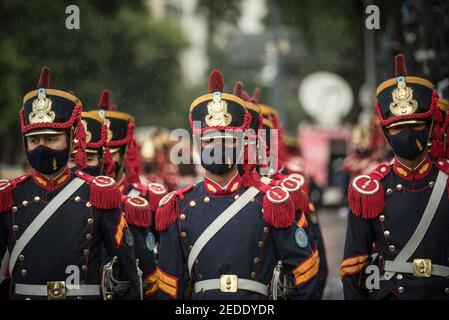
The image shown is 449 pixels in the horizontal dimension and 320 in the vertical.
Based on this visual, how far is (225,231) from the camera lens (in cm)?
664

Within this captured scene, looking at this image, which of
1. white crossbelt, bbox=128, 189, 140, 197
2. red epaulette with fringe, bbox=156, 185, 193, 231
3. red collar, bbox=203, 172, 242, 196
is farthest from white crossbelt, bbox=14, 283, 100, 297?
white crossbelt, bbox=128, 189, 140, 197

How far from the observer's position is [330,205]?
111 ft

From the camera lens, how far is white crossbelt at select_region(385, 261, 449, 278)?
668 cm

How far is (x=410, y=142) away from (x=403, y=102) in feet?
0.99

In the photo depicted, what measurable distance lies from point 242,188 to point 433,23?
5.13 metres

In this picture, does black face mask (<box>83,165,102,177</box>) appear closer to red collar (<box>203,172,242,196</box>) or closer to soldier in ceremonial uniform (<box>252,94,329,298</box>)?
soldier in ceremonial uniform (<box>252,94,329,298</box>)

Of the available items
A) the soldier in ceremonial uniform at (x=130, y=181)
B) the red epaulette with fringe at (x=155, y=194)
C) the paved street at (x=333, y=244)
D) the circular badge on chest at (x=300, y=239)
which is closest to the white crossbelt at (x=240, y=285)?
the circular badge on chest at (x=300, y=239)

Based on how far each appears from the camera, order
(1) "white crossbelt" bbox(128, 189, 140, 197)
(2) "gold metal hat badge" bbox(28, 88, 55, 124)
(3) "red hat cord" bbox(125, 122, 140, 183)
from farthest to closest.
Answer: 1. (3) "red hat cord" bbox(125, 122, 140, 183)
2. (1) "white crossbelt" bbox(128, 189, 140, 197)
3. (2) "gold metal hat badge" bbox(28, 88, 55, 124)

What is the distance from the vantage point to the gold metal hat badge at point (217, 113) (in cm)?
681

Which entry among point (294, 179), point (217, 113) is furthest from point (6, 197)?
point (294, 179)

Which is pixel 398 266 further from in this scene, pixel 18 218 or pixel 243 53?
pixel 243 53

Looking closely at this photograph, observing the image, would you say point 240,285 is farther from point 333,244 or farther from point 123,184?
point 333,244

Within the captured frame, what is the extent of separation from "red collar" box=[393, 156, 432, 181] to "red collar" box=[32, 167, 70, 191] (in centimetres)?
238

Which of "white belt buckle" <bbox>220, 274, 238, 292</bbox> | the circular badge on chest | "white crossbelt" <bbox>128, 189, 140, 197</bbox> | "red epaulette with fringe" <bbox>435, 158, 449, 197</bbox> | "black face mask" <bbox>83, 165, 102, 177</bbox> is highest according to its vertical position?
"red epaulette with fringe" <bbox>435, 158, 449, 197</bbox>
